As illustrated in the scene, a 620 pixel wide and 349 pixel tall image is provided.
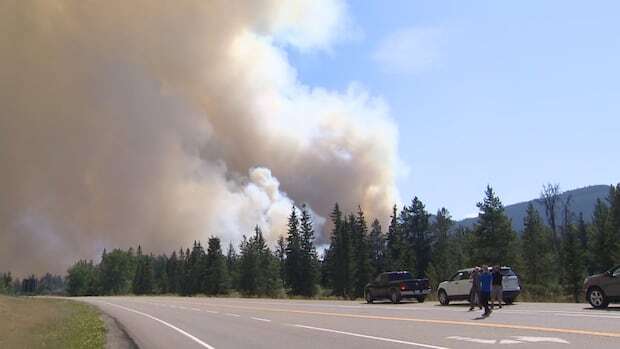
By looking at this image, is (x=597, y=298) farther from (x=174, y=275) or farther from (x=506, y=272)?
(x=174, y=275)

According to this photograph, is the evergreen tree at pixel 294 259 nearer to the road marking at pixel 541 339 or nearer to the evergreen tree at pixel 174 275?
the evergreen tree at pixel 174 275

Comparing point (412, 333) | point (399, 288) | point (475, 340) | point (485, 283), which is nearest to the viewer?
point (475, 340)

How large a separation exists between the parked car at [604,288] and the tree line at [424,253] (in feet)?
127

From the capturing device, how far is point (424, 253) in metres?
104

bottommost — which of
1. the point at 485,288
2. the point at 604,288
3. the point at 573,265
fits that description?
the point at 604,288

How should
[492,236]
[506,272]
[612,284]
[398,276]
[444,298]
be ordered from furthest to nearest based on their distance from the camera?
1. [492,236]
2. [398,276]
3. [444,298]
4. [506,272]
5. [612,284]

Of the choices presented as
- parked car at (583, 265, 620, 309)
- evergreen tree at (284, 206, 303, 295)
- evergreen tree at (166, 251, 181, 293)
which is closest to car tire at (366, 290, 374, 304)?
parked car at (583, 265, 620, 309)

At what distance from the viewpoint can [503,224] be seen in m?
67.1

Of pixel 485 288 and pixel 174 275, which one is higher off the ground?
pixel 174 275

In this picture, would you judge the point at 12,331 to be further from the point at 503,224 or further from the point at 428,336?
the point at 503,224

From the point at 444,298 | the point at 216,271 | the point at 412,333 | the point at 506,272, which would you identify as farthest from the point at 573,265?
the point at 216,271

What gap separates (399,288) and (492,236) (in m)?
37.5

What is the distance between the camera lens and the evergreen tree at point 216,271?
120625mm

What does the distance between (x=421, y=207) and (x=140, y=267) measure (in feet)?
364
